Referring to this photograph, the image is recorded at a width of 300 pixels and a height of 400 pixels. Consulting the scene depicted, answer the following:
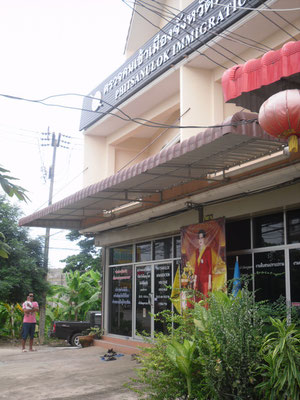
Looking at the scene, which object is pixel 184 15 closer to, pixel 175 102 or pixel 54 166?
pixel 175 102

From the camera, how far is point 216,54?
12.4 m

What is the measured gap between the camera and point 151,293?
14.2 m

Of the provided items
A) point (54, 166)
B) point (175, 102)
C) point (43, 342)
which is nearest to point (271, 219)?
point (175, 102)

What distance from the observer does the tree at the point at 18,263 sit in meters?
18.8

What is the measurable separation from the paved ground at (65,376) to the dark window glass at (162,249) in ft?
9.54

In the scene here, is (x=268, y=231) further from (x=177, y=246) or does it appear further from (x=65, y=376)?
(x=65, y=376)

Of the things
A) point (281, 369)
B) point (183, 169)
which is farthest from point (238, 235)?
point (281, 369)

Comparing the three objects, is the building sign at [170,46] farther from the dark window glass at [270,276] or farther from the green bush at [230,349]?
the green bush at [230,349]

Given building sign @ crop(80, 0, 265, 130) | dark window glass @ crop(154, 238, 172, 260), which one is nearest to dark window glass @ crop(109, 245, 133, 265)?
dark window glass @ crop(154, 238, 172, 260)

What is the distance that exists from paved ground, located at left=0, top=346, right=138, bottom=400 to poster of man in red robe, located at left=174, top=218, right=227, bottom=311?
2.29 meters

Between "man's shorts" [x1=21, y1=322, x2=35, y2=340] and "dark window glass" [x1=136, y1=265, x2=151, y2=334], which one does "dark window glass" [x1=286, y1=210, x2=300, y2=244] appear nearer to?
"dark window glass" [x1=136, y1=265, x2=151, y2=334]

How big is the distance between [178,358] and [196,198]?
5475 mm

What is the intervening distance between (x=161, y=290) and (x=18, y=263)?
789 centimetres

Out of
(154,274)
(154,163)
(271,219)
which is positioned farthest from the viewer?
(154,274)
